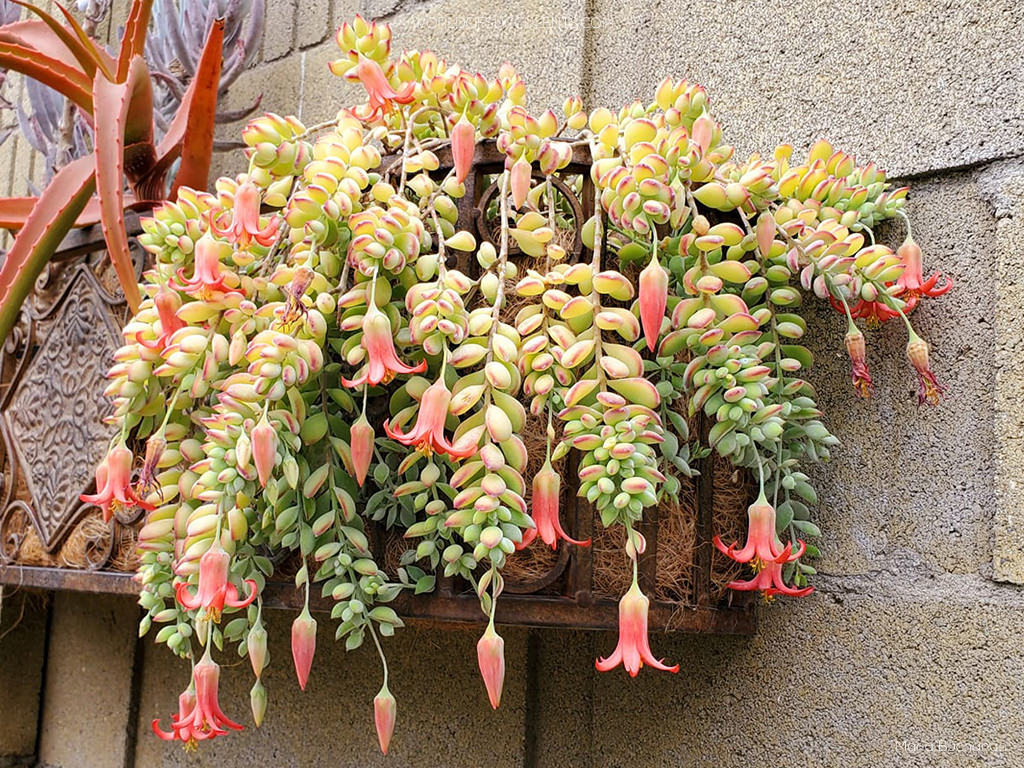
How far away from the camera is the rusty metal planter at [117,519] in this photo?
0.74 metres

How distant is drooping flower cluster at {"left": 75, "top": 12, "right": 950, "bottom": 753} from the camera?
659 millimetres

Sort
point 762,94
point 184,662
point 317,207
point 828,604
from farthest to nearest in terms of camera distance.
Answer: point 184,662 < point 762,94 < point 828,604 < point 317,207

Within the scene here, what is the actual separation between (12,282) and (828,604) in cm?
80

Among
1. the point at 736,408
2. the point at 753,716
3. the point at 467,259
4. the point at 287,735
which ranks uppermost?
the point at 467,259

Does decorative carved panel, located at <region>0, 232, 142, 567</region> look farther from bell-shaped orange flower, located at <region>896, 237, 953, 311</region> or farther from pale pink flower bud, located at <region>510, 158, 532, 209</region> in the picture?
bell-shaped orange flower, located at <region>896, 237, 953, 311</region>

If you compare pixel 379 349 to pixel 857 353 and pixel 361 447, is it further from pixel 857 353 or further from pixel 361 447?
pixel 857 353

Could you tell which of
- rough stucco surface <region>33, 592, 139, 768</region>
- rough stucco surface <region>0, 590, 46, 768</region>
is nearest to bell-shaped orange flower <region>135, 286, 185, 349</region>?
rough stucco surface <region>33, 592, 139, 768</region>

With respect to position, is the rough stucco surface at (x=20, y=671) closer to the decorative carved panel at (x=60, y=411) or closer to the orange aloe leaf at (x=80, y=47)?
the decorative carved panel at (x=60, y=411)

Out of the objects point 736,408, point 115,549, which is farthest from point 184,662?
point 736,408

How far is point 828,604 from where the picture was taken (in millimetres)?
857

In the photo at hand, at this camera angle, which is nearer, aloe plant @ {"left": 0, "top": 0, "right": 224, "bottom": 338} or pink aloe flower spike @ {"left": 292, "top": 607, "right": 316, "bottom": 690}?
pink aloe flower spike @ {"left": 292, "top": 607, "right": 316, "bottom": 690}

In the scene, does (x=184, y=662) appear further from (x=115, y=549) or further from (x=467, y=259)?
(x=467, y=259)

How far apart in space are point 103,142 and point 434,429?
51cm

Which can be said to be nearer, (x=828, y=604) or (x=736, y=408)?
(x=736, y=408)
